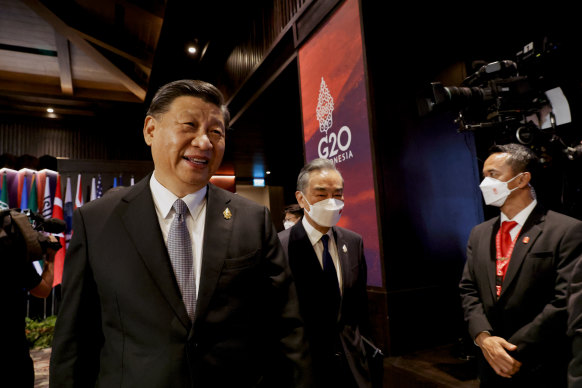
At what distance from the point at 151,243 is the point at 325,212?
3.16 feet

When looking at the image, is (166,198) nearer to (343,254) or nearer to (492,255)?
(343,254)

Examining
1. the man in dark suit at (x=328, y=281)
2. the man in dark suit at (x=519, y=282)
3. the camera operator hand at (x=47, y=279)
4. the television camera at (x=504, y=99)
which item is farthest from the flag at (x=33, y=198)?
the man in dark suit at (x=519, y=282)

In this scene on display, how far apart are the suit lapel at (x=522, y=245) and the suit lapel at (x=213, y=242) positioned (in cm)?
164

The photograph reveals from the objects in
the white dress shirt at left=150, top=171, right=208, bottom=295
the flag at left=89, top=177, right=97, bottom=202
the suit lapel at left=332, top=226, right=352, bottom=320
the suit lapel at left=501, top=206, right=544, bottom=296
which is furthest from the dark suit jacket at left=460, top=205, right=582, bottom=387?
the flag at left=89, top=177, right=97, bottom=202

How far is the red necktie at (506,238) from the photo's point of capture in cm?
208

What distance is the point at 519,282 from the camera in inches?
73.8

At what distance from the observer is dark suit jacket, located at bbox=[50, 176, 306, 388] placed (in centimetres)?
96

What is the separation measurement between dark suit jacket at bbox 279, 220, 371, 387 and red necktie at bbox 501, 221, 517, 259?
95cm

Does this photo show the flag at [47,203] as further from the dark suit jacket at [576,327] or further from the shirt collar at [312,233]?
the dark suit jacket at [576,327]

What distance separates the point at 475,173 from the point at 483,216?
1.41ft

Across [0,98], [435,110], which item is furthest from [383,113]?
[0,98]

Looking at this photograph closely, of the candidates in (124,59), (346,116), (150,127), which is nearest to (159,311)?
(150,127)

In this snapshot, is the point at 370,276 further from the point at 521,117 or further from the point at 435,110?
the point at 521,117

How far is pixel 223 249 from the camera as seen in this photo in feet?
3.57
